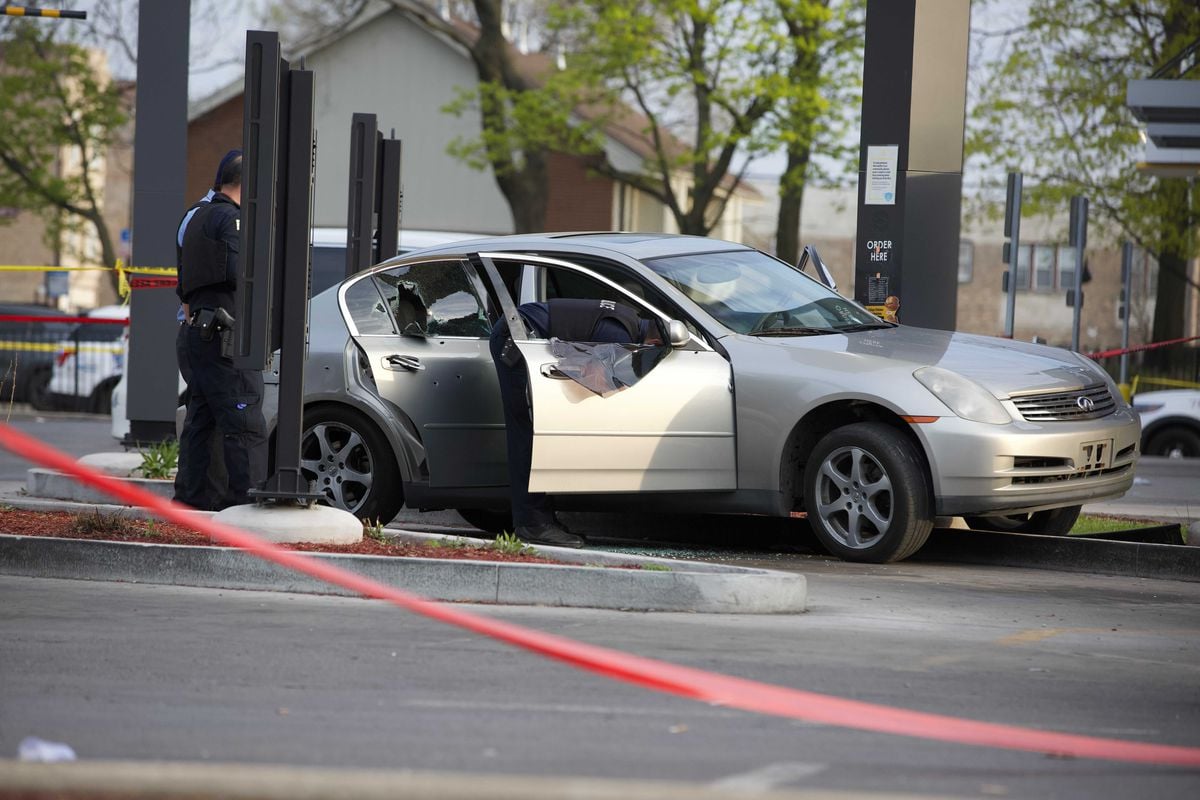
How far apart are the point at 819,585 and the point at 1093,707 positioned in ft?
8.75

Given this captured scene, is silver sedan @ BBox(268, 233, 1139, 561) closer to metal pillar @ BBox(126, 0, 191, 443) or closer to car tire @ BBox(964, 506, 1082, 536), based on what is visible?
car tire @ BBox(964, 506, 1082, 536)

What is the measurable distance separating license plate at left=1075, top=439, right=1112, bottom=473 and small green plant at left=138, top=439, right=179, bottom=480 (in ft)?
17.3

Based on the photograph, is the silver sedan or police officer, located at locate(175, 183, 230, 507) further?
police officer, located at locate(175, 183, 230, 507)

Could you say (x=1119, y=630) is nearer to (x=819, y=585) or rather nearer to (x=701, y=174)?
(x=819, y=585)

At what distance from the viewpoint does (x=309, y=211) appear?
796 cm

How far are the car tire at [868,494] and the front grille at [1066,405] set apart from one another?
0.57 metres

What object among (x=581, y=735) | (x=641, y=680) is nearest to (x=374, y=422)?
(x=581, y=735)

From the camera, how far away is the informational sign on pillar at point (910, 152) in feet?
36.6

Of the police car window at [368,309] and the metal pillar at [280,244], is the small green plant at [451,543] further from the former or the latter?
the police car window at [368,309]

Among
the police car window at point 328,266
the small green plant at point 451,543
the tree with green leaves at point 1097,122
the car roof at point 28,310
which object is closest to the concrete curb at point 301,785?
the small green plant at point 451,543

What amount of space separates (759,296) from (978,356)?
4.03 feet

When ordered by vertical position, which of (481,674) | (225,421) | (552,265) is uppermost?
(552,265)

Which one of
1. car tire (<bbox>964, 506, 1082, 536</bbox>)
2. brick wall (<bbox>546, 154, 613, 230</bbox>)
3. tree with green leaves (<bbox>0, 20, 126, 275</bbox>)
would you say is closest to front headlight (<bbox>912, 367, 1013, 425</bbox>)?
car tire (<bbox>964, 506, 1082, 536</bbox>)

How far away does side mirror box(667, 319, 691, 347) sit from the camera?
28.6 feet
